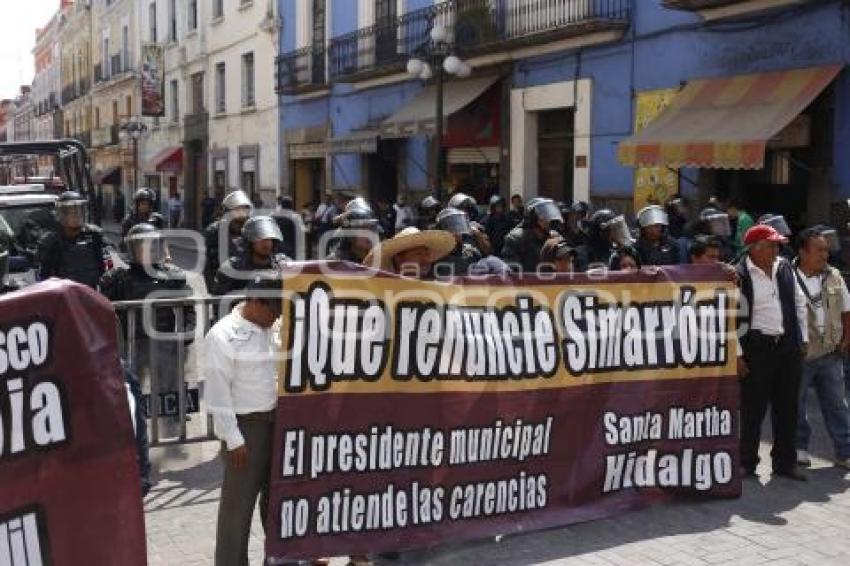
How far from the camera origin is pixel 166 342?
21.0ft

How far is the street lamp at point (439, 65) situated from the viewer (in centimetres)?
1421

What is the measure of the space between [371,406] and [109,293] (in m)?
2.79

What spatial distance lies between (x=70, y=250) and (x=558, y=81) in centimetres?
970

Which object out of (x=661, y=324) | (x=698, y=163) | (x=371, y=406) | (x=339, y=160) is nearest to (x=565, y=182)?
(x=698, y=163)

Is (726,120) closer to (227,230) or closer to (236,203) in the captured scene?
(236,203)

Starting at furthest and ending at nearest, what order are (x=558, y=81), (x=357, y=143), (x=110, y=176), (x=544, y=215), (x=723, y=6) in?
1. (x=110, y=176)
2. (x=357, y=143)
3. (x=558, y=81)
4. (x=723, y=6)
5. (x=544, y=215)

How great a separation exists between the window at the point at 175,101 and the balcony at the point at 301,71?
10.7 m

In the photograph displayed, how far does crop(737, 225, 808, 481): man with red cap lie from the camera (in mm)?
6148

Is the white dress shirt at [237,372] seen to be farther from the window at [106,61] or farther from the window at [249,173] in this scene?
the window at [106,61]

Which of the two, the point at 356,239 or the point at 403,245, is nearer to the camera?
the point at 403,245

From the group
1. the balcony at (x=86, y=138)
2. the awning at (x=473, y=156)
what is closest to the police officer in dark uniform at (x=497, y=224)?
the awning at (x=473, y=156)

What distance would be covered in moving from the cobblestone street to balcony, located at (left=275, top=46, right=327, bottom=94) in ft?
61.7

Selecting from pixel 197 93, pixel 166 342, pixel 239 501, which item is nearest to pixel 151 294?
pixel 166 342

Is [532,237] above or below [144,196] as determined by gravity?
below
